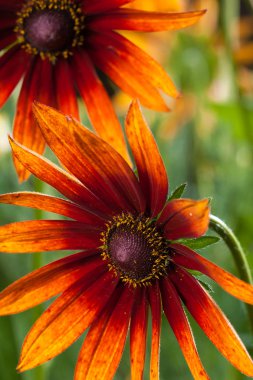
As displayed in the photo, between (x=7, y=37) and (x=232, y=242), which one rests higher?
(x=7, y=37)

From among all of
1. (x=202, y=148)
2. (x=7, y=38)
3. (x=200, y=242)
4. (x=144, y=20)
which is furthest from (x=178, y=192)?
(x=202, y=148)

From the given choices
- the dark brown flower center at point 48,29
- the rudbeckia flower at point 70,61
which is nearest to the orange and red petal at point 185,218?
the rudbeckia flower at point 70,61

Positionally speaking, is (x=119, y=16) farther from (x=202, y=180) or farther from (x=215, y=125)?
(x=215, y=125)

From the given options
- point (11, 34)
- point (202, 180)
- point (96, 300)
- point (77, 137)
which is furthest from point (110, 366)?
point (202, 180)

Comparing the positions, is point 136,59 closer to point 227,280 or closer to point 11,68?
point 11,68

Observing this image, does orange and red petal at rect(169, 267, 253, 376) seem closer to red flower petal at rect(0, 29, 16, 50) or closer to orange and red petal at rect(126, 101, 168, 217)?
orange and red petal at rect(126, 101, 168, 217)

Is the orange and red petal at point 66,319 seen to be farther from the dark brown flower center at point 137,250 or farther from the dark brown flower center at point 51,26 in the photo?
the dark brown flower center at point 51,26
